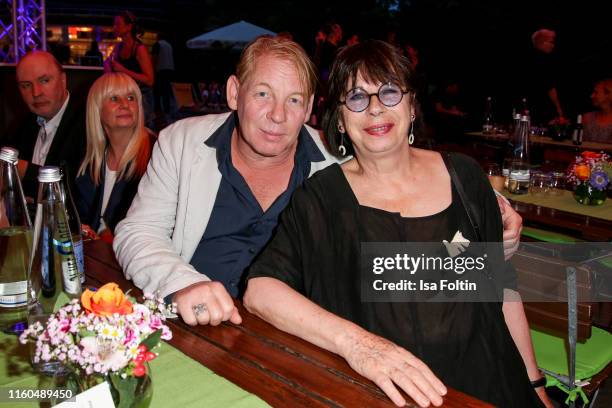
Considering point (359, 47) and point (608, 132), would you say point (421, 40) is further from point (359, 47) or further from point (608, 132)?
point (359, 47)

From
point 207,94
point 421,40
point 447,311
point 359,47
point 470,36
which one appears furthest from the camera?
point 421,40

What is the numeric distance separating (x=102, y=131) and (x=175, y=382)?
2.39 metres

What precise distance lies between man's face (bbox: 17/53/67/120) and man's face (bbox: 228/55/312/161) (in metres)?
2.29

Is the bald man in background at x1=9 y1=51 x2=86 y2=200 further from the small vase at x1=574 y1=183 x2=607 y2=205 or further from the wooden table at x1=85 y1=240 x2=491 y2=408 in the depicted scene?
the small vase at x1=574 y1=183 x2=607 y2=205

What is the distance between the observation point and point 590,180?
3410 millimetres

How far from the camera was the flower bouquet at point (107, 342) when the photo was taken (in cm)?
88

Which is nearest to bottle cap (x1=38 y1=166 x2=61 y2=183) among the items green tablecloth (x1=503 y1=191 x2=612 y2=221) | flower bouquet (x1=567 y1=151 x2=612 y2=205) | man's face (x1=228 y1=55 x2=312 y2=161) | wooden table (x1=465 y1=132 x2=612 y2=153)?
man's face (x1=228 y1=55 x2=312 y2=161)

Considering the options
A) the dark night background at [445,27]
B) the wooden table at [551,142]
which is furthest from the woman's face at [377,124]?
the dark night background at [445,27]

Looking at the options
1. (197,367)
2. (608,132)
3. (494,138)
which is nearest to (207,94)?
(494,138)

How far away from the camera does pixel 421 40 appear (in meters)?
18.0

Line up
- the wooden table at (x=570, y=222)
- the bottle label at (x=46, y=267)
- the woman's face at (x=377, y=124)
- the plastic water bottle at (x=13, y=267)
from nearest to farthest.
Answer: the bottle label at (x=46, y=267)
the plastic water bottle at (x=13, y=267)
the woman's face at (x=377, y=124)
the wooden table at (x=570, y=222)

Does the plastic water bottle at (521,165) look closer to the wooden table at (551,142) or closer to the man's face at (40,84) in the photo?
the wooden table at (551,142)

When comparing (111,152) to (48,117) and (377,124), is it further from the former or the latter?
(377,124)

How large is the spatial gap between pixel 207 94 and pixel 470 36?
8.57 metres
